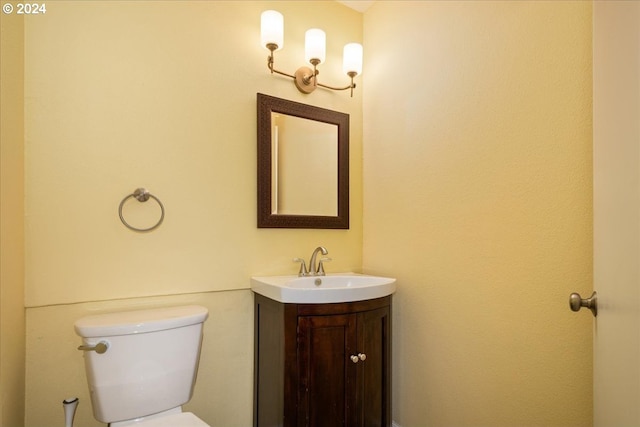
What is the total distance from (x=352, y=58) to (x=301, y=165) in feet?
2.10

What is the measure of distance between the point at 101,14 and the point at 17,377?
53.7 inches

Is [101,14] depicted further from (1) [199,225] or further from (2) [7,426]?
(2) [7,426]

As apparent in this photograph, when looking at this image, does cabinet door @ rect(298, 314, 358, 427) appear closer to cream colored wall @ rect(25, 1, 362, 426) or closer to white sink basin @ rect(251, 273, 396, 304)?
white sink basin @ rect(251, 273, 396, 304)

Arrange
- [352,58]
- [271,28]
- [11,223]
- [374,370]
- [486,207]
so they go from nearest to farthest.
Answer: [11,223] → [486,207] → [374,370] → [271,28] → [352,58]

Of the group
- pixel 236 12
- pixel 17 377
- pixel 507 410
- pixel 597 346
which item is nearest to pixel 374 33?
pixel 236 12

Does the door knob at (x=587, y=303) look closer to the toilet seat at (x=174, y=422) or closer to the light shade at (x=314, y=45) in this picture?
the toilet seat at (x=174, y=422)

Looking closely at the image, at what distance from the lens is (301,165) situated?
1.82m

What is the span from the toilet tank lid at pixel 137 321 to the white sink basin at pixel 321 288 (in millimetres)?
289

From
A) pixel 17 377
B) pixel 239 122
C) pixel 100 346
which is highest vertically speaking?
pixel 239 122

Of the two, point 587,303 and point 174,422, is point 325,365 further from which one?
point 587,303

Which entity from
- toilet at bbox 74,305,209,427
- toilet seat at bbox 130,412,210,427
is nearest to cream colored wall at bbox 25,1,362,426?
toilet at bbox 74,305,209,427

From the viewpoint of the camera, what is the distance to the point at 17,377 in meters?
1.11

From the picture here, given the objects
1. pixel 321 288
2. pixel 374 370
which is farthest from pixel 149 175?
pixel 374 370

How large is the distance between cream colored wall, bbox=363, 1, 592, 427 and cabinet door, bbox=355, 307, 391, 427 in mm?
194
